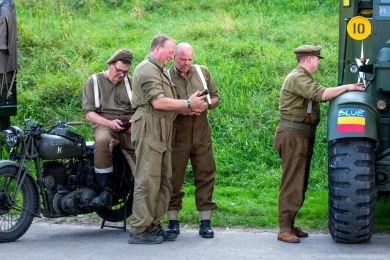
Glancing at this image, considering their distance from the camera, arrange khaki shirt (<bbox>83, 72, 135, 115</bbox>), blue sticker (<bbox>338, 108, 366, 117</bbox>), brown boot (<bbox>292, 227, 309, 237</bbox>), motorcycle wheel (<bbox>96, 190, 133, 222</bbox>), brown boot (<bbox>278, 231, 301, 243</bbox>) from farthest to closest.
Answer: motorcycle wheel (<bbox>96, 190, 133, 222</bbox>) < khaki shirt (<bbox>83, 72, 135, 115</bbox>) < brown boot (<bbox>292, 227, 309, 237</bbox>) < brown boot (<bbox>278, 231, 301, 243</bbox>) < blue sticker (<bbox>338, 108, 366, 117</bbox>)

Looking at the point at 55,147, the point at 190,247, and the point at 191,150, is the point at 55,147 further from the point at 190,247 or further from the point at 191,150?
the point at 190,247

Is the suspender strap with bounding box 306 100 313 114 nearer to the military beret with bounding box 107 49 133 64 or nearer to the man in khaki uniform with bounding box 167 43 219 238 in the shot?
the man in khaki uniform with bounding box 167 43 219 238

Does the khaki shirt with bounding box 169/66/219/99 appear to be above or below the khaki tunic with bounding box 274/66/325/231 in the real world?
above

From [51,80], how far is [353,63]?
18.9 ft

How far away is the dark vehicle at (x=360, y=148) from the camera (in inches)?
309

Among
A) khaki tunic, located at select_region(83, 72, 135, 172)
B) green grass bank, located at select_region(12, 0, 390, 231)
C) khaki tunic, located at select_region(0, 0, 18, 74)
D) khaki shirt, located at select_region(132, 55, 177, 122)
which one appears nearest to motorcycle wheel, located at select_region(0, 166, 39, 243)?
khaki tunic, located at select_region(83, 72, 135, 172)

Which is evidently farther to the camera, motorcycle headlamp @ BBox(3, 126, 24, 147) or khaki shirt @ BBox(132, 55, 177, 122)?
motorcycle headlamp @ BBox(3, 126, 24, 147)

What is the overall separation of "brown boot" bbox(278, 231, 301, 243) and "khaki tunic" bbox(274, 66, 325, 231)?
41 millimetres

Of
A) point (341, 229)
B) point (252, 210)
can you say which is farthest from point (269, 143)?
point (341, 229)

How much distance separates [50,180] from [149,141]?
1103 millimetres

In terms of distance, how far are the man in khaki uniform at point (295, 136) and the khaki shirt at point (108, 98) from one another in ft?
5.08

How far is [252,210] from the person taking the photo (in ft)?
32.0

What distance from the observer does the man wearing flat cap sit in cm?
879

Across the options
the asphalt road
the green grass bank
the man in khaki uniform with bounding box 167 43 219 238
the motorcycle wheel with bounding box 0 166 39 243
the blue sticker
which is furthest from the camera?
the green grass bank
